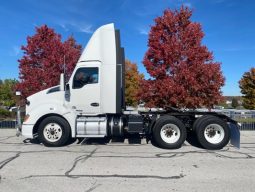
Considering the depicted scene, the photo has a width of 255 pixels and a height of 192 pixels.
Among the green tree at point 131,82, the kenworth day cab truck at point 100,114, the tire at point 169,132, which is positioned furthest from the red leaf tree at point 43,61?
the tire at point 169,132

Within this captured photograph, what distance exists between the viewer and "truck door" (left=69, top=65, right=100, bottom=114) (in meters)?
9.35

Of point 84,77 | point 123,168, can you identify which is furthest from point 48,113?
point 123,168

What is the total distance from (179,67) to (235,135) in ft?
28.3

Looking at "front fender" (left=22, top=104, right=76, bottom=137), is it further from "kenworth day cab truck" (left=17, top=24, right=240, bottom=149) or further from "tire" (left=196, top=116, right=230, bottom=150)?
"tire" (left=196, top=116, right=230, bottom=150)

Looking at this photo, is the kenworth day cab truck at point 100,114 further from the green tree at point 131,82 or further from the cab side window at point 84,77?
the green tree at point 131,82

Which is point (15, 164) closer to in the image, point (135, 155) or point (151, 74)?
point (135, 155)

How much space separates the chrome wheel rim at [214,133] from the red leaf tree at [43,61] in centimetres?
1040

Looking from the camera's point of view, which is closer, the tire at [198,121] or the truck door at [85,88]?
the tire at [198,121]

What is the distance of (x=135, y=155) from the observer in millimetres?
7832

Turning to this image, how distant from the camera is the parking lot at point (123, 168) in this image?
17.1 feet

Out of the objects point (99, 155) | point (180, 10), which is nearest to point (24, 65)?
point (180, 10)

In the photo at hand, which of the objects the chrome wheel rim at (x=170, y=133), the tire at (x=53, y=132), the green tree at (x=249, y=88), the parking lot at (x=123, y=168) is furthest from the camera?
the green tree at (x=249, y=88)

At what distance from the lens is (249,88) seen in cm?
3075

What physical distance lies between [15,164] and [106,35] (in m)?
5.05
